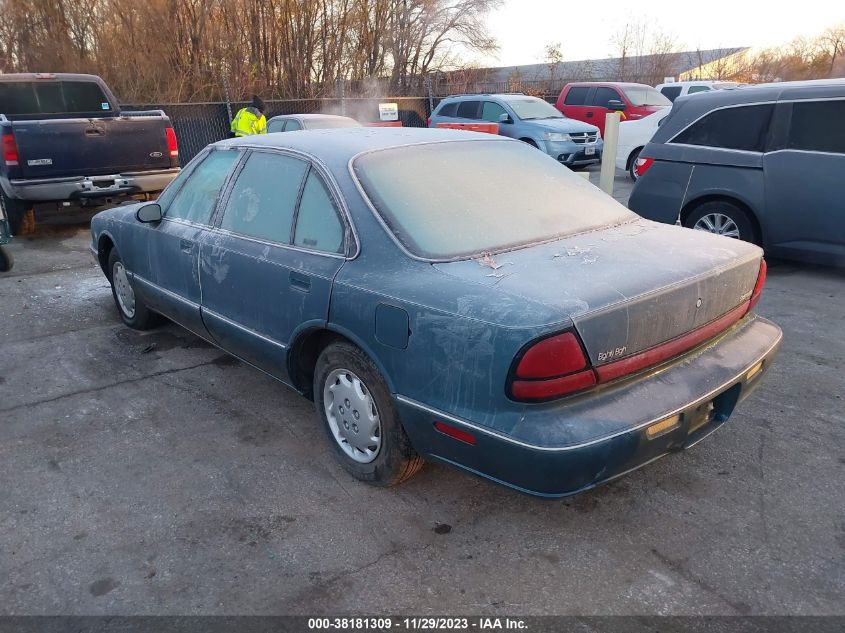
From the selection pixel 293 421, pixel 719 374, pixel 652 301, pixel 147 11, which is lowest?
pixel 293 421

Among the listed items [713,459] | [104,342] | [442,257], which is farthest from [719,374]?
[104,342]

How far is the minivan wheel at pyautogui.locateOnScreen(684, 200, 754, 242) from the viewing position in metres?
6.41

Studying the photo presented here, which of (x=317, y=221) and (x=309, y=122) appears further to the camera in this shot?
(x=309, y=122)

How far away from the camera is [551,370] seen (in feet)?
7.77

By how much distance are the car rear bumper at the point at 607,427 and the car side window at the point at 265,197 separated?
4.35 feet

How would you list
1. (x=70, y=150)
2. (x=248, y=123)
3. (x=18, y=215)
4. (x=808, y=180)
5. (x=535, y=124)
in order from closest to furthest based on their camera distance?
(x=808, y=180), (x=70, y=150), (x=18, y=215), (x=248, y=123), (x=535, y=124)

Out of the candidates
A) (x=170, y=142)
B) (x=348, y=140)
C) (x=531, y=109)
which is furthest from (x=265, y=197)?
(x=531, y=109)

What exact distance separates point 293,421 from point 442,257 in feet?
5.33

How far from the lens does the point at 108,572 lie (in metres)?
2.65

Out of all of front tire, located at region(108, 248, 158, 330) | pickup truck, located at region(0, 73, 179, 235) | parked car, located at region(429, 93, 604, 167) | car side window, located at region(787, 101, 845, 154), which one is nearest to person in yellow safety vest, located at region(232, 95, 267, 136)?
pickup truck, located at region(0, 73, 179, 235)

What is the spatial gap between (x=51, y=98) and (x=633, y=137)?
33.5ft

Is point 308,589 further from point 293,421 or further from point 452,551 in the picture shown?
point 293,421

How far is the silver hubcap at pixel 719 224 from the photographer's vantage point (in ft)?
21.5

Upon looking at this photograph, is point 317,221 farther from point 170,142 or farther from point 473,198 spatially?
point 170,142
